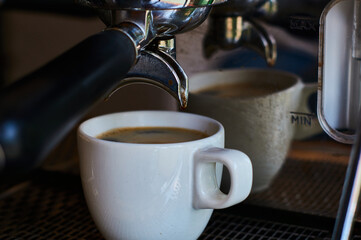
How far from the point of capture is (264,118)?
0.42 m

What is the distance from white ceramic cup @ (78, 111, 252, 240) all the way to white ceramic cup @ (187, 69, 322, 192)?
0.14 feet

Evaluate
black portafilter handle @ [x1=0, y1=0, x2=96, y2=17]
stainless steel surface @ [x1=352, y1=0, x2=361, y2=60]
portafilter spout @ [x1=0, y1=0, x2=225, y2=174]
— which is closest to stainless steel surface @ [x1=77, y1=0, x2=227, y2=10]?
portafilter spout @ [x1=0, y1=0, x2=225, y2=174]

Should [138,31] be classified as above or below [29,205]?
above

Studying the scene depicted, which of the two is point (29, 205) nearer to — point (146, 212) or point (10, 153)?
point (146, 212)

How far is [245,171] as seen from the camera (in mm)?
357

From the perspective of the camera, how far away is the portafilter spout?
233mm

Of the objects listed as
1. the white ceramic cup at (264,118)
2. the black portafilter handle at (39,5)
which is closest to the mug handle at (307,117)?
the white ceramic cup at (264,118)

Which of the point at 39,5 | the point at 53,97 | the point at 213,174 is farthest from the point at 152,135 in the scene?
the point at 39,5

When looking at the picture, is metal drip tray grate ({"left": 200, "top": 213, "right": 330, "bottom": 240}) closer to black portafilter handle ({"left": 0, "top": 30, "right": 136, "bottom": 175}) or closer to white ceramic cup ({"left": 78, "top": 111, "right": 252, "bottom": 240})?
white ceramic cup ({"left": 78, "top": 111, "right": 252, "bottom": 240})

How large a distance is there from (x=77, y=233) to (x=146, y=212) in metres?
0.07

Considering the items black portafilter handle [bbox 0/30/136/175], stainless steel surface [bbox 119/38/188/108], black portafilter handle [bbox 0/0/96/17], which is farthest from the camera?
black portafilter handle [bbox 0/0/96/17]

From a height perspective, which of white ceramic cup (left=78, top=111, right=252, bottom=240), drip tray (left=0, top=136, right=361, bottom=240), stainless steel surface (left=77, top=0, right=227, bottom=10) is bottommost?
drip tray (left=0, top=136, right=361, bottom=240)

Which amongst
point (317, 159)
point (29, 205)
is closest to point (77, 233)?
point (29, 205)

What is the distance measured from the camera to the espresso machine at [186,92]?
0.85ft
